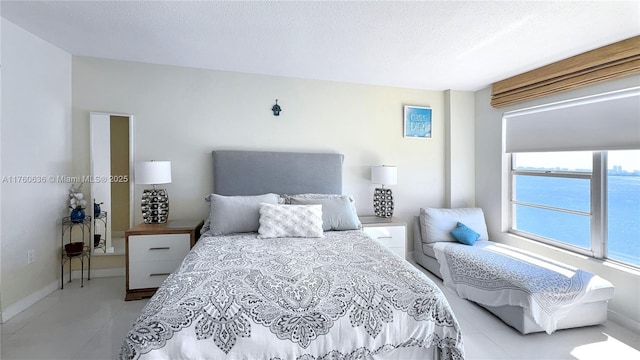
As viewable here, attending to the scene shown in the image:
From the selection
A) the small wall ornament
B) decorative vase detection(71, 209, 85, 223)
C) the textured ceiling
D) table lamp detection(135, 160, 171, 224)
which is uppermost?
the textured ceiling

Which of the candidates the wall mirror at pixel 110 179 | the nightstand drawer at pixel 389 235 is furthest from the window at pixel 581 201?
the wall mirror at pixel 110 179

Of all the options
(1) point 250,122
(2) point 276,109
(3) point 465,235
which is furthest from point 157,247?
(3) point 465,235

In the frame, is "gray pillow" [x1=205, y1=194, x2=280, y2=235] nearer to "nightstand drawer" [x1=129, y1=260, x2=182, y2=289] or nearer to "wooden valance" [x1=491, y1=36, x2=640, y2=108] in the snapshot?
"nightstand drawer" [x1=129, y1=260, x2=182, y2=289]

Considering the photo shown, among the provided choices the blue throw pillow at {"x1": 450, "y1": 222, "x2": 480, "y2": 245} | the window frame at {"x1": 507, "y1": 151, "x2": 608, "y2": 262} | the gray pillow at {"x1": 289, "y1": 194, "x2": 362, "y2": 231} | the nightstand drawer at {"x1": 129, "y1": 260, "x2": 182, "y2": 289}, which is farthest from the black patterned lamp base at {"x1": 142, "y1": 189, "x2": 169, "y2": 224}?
the window frame at {"x1": 507, "y1": 151, "x2": 608, "y2": 262}

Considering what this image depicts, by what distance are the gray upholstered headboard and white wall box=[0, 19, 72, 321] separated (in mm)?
1525

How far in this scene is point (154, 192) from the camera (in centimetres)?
298

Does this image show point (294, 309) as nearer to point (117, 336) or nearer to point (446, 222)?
point (117, 336)

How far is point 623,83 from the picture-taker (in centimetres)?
236

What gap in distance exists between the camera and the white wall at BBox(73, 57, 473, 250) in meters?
3.07

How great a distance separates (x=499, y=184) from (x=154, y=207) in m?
4.14

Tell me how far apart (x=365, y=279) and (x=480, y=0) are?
1.97 m

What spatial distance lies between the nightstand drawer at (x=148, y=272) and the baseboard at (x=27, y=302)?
84 cm

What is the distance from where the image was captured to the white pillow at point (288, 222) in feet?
8.27

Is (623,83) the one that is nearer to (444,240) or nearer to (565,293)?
(565,293)
